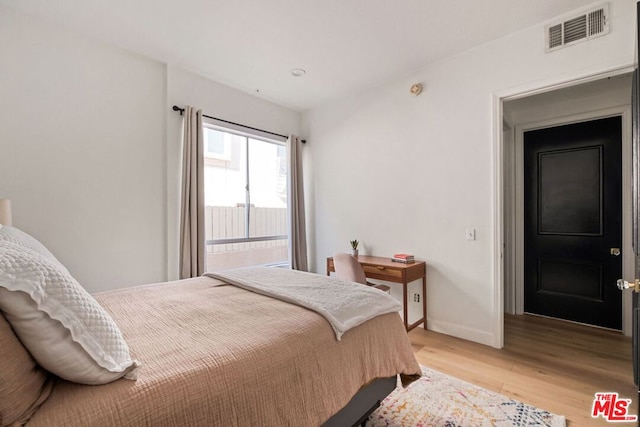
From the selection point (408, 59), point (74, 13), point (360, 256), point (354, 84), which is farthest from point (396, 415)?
point (74, 13)

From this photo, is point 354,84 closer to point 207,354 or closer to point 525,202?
point 525,202

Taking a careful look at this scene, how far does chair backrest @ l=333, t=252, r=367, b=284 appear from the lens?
2.82 metres

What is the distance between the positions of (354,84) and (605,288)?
337cm

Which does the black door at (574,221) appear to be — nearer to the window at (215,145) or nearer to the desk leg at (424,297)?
the desk leg at (424,297)

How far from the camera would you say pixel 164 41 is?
255cm

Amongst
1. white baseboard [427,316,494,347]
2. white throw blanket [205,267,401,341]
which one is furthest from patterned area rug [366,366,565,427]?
white baseboard [427,316,494,347]

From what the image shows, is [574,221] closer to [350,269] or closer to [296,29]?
[350,269]

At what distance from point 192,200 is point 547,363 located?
340 centimetres

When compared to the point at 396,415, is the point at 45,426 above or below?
above

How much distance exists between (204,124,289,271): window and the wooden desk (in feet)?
4.49

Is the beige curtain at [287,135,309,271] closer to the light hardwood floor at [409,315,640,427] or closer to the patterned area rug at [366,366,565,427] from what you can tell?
the light hardwood floor at [409,315,640,427]

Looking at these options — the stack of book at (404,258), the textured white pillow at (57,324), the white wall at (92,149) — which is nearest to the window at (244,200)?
the white wall at (92,149)

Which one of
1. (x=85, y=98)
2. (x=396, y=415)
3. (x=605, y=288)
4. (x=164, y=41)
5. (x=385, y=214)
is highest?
(x=164, y=41)

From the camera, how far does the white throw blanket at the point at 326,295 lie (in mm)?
1423
